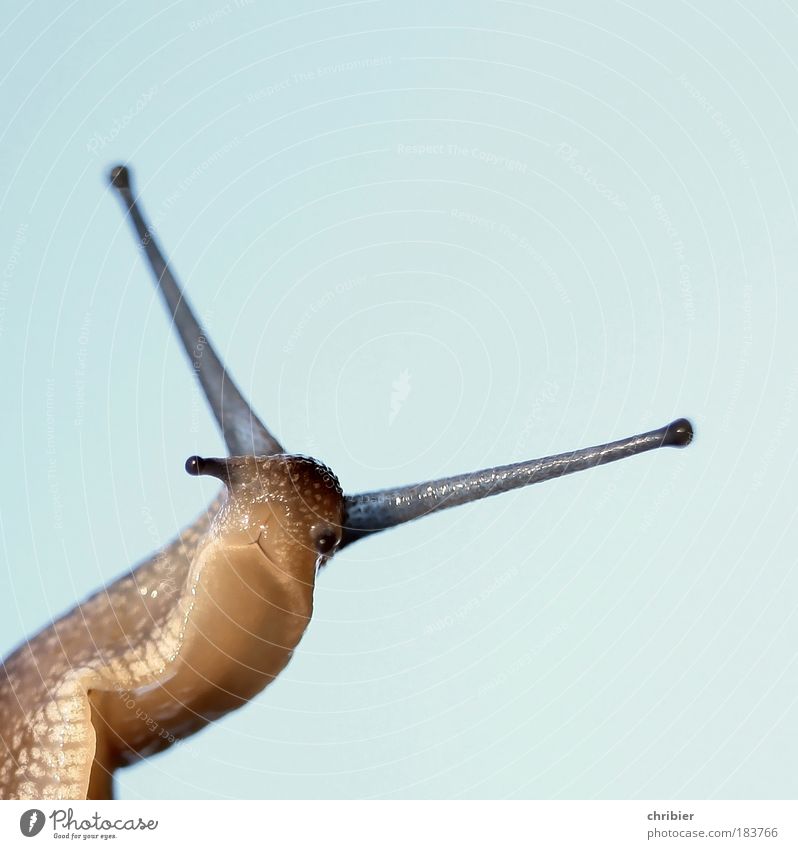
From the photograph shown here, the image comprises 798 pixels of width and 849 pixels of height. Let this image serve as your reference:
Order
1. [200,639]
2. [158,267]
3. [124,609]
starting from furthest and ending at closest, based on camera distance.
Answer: [158,267] < [124,609] < [200,639]

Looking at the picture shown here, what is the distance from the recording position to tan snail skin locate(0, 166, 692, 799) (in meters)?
2.72

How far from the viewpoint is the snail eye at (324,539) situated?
8.83ft
